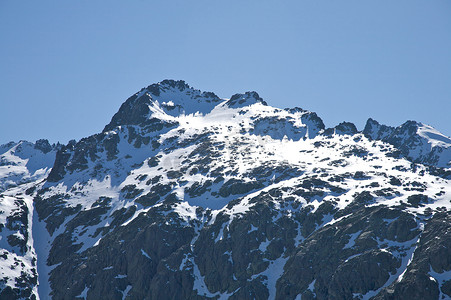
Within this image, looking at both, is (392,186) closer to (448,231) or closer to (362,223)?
(362,223)

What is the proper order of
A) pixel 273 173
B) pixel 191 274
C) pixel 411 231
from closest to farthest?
pixel 411 231 < pixel 191 274 < pixel 273 173

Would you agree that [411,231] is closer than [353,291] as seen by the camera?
No

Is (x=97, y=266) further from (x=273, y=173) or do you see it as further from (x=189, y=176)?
(x=273, y=173)

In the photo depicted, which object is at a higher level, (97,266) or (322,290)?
(97,266)

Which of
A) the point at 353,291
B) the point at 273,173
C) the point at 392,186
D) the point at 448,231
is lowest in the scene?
the point at 353,291

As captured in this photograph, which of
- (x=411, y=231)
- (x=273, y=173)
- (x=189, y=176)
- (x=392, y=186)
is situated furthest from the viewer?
(x=189, y=176)

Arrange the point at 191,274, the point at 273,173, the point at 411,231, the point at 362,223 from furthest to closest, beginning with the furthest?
the point at 273,173
the point at 191,274
the point at 362,223
the point at 411,231

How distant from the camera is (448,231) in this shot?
383ft

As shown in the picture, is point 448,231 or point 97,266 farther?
point 97,266

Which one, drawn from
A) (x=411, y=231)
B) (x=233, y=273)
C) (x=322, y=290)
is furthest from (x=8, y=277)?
(x=411, y=231)

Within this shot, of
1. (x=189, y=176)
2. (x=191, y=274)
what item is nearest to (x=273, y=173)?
(x=189, y=176)

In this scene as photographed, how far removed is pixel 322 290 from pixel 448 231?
1202 inches

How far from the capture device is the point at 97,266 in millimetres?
155750

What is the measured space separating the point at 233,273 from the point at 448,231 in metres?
54.7
